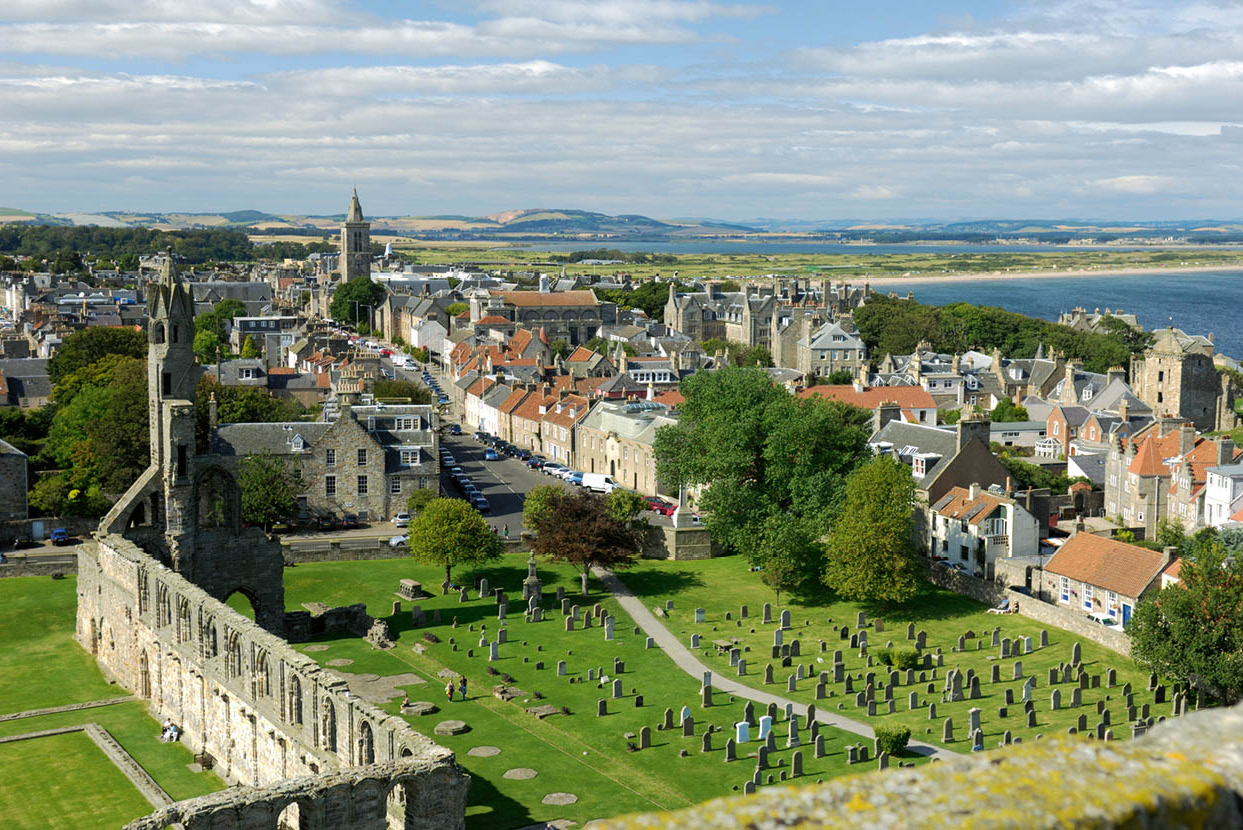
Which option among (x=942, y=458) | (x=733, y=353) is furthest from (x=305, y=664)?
(x=733, y=353)

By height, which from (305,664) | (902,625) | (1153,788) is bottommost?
(902,625)

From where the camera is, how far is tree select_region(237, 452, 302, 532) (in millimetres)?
63531

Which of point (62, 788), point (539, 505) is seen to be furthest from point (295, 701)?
point (539, 505)

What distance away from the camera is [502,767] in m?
34.5

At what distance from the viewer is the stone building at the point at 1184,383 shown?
9931 centimetres

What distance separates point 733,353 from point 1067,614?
3202 inches

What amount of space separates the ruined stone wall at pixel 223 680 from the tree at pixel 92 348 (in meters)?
50.5

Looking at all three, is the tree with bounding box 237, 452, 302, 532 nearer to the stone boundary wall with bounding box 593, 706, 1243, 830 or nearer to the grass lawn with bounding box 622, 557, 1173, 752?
the grass lawn with bounding box 622, 557, 1173, 752

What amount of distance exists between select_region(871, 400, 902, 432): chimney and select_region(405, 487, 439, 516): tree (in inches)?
1059

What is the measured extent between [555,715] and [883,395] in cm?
5922

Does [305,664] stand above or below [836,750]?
above

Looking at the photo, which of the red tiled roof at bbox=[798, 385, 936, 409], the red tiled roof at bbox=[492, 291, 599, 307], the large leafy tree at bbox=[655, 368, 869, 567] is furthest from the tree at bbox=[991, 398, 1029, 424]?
the red tiled roof at bbox=[492, 291, 599, 307]

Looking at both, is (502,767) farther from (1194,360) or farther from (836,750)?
(1194,360)

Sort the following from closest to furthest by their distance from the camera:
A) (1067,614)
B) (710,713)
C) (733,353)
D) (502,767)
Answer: (502,767) → (710,713) → (1067,614) → (733,353)
